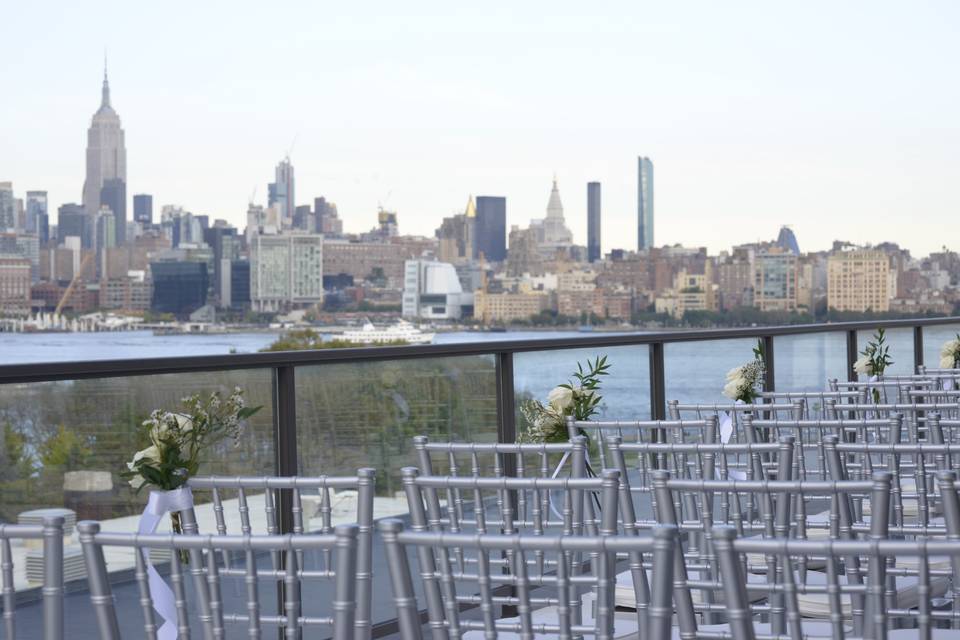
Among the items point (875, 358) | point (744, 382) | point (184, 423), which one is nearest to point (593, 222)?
point (875, 358)

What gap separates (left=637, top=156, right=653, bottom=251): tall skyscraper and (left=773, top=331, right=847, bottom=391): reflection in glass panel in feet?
119

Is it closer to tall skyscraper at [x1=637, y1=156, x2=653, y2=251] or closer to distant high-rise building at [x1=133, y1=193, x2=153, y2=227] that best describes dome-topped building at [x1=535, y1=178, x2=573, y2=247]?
tall skyscraper at [x1=637, y1=156, x2=653, y2=251]

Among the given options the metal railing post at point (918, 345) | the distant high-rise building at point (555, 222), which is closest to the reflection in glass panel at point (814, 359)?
the metal railing post at point (918, 345)

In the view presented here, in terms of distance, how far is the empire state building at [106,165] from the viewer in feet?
143

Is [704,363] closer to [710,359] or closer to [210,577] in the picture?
[710,359]

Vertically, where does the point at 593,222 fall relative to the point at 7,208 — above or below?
below

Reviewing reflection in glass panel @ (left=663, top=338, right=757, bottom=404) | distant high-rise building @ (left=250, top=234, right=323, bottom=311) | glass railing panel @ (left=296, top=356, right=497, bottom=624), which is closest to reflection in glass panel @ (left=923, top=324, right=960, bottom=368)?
reflection in glass panel @ (left=663, top=338, right=757, bottom=404)

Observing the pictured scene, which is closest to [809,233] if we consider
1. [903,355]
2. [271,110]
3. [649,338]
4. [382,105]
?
[382,105]

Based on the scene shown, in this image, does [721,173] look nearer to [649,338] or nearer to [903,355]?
[903,355]

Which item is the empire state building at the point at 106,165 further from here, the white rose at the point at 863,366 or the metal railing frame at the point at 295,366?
the metal railing frame at the point at 295,366

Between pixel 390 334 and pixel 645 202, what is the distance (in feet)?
33.8

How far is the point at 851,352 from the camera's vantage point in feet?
23.8

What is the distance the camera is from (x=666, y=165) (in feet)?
144

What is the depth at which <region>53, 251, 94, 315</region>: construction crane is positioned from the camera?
42469 millimetres
